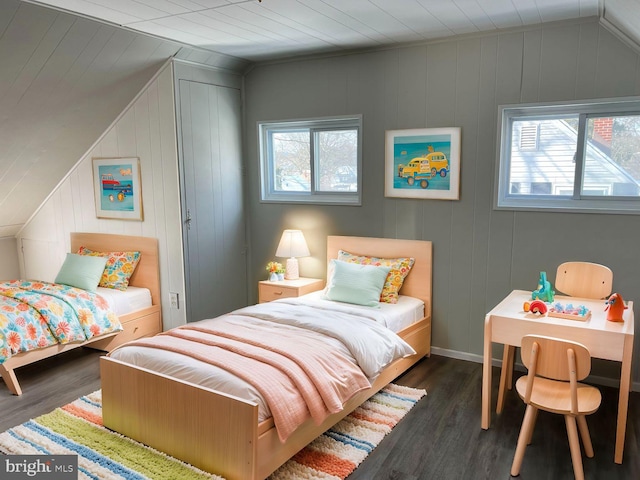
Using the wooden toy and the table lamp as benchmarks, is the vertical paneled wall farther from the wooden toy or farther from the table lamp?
the wooden toy

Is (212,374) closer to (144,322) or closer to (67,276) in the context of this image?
(144,322)

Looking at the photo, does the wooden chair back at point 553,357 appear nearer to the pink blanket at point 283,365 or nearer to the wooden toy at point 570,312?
the wooden toy at point 570,312

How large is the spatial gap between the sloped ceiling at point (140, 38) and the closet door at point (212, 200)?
0.39 meters

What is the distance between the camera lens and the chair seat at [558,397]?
233 cm

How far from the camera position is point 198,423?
2.32m

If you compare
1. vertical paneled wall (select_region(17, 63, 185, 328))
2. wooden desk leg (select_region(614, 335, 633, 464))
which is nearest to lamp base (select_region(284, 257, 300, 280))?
vertical paneled wall (select_region(17, 63, 185, 328))

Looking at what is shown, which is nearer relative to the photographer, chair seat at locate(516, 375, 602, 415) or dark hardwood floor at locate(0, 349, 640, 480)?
chair seat at locate(516, 375, 602, 415)

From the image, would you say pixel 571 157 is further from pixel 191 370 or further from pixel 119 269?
pixel 119 269

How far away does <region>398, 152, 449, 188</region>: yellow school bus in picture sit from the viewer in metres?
3.77

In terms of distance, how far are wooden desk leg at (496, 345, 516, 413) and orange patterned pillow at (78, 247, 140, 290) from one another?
3034 mm

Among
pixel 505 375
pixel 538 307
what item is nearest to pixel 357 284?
pixel 505 375

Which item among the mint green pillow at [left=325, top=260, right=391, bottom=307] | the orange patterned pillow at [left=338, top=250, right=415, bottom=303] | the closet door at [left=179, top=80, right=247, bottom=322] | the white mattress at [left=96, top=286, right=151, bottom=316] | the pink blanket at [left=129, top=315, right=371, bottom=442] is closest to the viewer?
the pink blanket at [left=129, top=315, right=371, bottom=442]

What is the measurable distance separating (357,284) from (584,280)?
1.47 m

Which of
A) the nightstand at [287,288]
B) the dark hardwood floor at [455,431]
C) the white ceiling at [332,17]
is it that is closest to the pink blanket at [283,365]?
the dark hardwood floor at [455,431]
